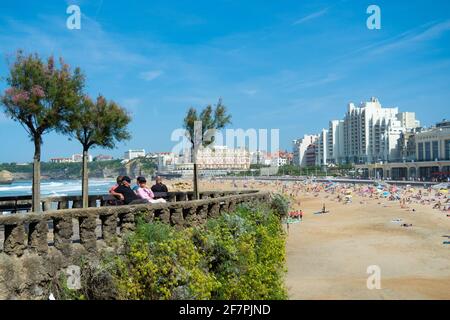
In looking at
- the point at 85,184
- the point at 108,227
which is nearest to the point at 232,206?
the point at 85,184

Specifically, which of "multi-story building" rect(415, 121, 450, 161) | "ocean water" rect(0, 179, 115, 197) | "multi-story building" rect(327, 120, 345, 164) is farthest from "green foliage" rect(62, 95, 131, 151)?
"multi-story building" rect(327, 120, 345, 164)

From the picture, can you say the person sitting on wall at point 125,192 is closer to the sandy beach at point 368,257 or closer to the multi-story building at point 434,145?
the sandy beach at point 368,257

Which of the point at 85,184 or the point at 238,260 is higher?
the point at 85,184

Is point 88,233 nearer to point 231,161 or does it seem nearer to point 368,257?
point 368,257

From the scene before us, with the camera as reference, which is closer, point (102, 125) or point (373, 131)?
point (102, 125)

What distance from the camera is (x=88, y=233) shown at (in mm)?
7219

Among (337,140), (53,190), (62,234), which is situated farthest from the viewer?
(337,140)

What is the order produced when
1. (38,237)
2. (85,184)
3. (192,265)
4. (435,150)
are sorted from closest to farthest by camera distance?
(38,237), (192,265), (85,184), (435,150)

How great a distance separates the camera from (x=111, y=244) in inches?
297

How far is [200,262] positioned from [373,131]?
556ft

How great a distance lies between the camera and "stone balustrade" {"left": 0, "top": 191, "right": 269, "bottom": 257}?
6168mm
